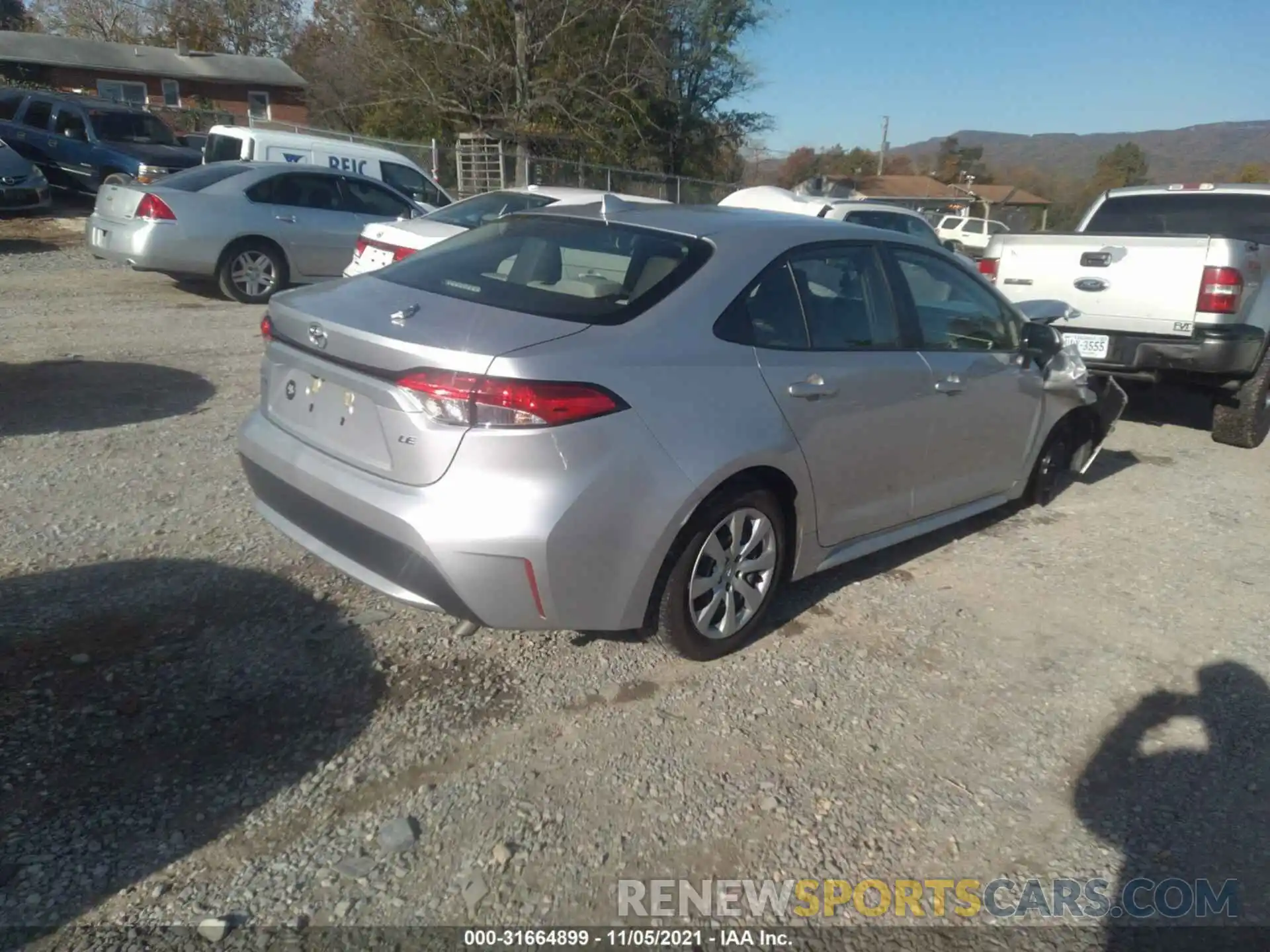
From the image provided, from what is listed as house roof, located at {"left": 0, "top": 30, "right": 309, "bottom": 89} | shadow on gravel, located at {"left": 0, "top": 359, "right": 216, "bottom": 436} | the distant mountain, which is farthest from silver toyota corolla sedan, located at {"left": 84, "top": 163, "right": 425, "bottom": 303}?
the distant mountain

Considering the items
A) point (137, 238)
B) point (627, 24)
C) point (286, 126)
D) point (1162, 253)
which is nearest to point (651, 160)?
point (627, 24)

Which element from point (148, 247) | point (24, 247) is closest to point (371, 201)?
point (148, 247)

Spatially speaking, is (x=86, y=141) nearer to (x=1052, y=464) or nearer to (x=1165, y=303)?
(x=1165, y=303)

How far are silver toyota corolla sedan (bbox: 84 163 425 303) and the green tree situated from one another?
53228 millimetres

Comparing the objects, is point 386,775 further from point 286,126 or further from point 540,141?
point 540,141

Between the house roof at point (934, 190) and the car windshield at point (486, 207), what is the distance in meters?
45.6

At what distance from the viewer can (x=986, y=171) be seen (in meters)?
74.1

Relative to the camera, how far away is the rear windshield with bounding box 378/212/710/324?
3.49m

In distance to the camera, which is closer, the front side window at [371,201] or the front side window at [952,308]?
the front side window at [952,308]

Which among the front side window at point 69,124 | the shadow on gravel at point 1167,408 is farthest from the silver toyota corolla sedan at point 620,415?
the front side window at point 69,124

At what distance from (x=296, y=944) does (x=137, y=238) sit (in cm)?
916

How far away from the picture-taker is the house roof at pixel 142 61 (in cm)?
3950

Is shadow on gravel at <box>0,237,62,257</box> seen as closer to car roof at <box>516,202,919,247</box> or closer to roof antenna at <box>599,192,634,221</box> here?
car roof at <box>516,202,919,247</box>
